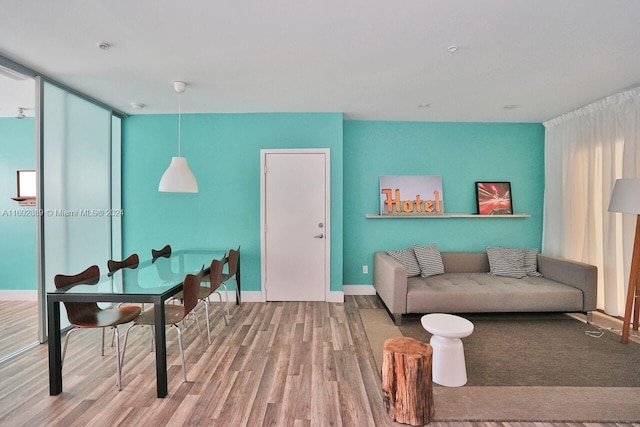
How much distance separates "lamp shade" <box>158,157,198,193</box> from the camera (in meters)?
3.19

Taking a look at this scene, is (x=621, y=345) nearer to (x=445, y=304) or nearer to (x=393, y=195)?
(x=445, y=304)

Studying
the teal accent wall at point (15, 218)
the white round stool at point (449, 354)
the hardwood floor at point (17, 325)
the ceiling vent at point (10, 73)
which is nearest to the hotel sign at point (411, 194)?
the white round stool at point (449, 354)

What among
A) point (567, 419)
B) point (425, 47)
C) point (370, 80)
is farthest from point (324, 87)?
point (567, 419)

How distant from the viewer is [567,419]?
200 centimetres

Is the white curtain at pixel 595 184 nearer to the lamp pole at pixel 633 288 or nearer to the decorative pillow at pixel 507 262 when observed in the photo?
the lamp pole at pixel 633 288

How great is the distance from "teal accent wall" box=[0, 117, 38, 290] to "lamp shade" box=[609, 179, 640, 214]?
6.66m

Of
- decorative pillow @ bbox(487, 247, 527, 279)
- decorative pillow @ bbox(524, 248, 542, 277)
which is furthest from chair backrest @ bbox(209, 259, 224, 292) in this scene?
decorative pillow @ bbox(524, 248, 542, 277)

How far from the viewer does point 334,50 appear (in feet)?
8.59

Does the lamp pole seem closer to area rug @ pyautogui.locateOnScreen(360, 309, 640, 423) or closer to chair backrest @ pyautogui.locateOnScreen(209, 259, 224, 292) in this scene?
area rug @ pyautogui.locateOnScreen(360, 309, 640, 423)

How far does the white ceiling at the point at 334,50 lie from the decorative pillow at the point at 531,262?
183 centimetres

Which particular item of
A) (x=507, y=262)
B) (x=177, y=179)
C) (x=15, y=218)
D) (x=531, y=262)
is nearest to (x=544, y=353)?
(x=507, y=262)

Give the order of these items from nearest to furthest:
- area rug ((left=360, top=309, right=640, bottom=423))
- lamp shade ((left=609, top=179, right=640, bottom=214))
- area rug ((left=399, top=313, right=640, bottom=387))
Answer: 1. area rug ((left=360, top=309, right=640, bottom=423))
2. area rug ((left=399, top=313, right=640, bottom=387))
3. lamp shade ((left=609, top=179, right=640, bottom=214))

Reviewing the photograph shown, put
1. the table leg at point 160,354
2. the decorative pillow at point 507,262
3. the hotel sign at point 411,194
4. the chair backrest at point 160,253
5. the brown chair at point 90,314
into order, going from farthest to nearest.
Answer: the hotel sign at point 411,194
the decorative pillow at point 507,262
the chair backrest at point 160,253
the brown chair at point 90,314
the table leg at point 160,354

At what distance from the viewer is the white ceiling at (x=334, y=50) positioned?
2.09m
